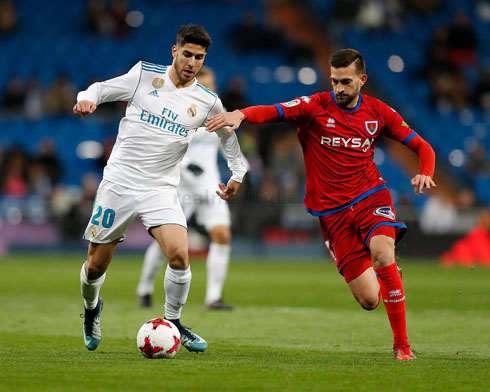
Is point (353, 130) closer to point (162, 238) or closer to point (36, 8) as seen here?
point (162, 238)

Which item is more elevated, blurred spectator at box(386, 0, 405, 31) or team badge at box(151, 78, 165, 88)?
blurred spectator at box(386, 0, 405, 31)

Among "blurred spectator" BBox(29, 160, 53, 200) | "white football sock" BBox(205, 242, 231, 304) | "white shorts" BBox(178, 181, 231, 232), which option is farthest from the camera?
"blurred spectator" BBox(29, 160, 53, 200)

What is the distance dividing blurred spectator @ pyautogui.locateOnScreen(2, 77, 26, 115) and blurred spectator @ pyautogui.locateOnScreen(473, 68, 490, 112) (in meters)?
12.3

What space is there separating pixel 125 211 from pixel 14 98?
17104 mm

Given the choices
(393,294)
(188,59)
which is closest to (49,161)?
(188,59)

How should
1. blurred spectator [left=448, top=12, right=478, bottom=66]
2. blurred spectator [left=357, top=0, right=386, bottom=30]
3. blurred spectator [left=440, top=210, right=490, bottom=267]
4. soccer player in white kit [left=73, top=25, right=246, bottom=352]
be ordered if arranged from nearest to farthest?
soccer player in white kit [left=73, top=25, right=246, bottom=352]
blurred spectator [left=440, top=210, right=490, bottom=267]
blurred spectator [left=448, top=12, right=478, bottom=66]
blurred spectator [left=357, top=0, right=386, bottom=30]

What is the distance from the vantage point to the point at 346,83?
7.08m

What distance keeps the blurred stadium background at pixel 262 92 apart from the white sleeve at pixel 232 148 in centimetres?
1227

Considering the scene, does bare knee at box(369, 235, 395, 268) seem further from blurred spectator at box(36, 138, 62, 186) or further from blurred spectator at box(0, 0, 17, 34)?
blurred spectator at box(0, 0, 17, 34)

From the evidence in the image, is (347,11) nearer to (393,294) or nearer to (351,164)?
(351,164)

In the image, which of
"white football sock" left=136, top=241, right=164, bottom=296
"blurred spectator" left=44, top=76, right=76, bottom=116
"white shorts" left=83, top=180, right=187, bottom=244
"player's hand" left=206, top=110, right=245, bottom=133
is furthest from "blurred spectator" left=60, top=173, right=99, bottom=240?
"player's hand" left=206, top=110, right=245, bottom=133

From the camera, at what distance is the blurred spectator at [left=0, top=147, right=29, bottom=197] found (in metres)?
20.8

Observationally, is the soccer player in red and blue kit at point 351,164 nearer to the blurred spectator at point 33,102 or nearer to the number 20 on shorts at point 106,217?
the number 20 on shorts at point 106,217

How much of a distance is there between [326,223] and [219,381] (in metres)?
2.48
